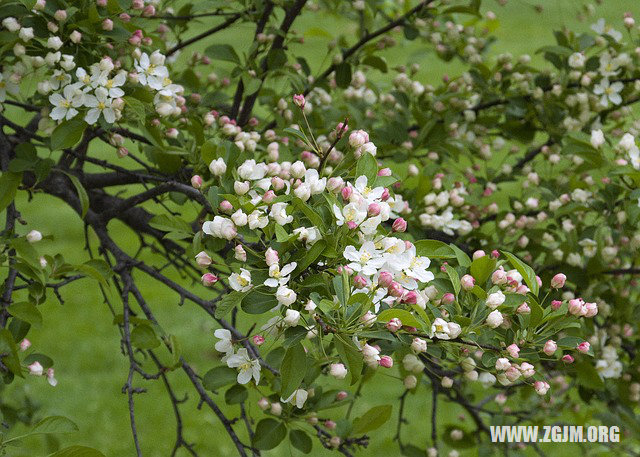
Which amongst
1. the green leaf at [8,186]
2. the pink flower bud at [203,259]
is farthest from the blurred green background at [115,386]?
the pink flower bud at [203,259]

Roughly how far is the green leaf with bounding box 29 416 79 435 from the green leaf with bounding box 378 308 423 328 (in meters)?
0.69

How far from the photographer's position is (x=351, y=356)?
49.1 inches

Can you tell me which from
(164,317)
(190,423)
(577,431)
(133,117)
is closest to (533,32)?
(164,317)

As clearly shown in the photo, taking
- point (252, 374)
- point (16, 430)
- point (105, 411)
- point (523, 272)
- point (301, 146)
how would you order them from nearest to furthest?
1. point (523, 272)
2. point (252, 374)
3. point (301, 146)
4. point (16, 430)
5. point (105, 411)

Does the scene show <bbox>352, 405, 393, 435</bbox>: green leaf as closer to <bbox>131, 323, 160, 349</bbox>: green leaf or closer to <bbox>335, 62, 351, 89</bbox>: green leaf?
<bbox>131, 323, 160, 349</bbox>: green leaf

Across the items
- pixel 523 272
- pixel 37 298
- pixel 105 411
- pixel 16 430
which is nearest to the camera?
pixel 523 272

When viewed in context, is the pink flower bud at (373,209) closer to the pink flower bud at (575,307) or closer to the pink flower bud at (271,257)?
the pink flower bud at (271,257)

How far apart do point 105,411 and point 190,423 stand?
0.49 metres

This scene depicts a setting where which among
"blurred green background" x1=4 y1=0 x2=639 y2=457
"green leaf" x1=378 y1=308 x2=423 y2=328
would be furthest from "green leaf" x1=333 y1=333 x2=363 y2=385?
"blurred green background" x1=4 y1=0 x2=639 y2=457

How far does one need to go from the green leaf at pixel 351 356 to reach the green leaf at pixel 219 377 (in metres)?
0.50

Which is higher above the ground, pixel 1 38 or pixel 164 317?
pixel 1 38

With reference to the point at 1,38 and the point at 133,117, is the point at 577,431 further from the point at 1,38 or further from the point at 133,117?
the point at 1,38

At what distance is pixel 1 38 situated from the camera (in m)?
1.81

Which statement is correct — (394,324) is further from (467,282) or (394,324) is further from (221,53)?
(221,53)
